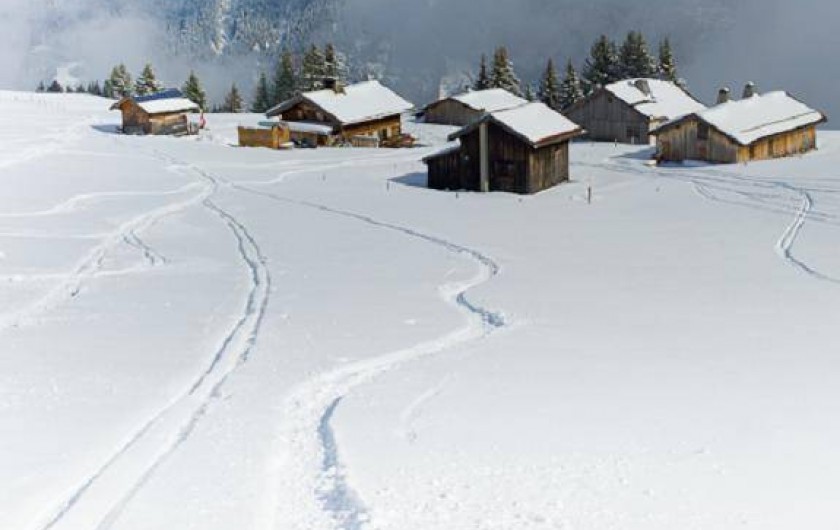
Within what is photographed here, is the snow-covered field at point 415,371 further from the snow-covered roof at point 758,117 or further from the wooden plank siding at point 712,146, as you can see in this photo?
the snow-covered roof at point 758,117

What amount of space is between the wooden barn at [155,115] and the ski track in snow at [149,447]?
51.6 m

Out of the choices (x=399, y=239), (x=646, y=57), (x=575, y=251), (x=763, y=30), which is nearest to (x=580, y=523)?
(x=575, y=251)

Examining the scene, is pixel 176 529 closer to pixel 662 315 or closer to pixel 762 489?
pixel 762 489

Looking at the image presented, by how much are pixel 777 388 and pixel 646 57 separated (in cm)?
8140

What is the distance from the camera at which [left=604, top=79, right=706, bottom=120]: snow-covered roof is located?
67.9 meters

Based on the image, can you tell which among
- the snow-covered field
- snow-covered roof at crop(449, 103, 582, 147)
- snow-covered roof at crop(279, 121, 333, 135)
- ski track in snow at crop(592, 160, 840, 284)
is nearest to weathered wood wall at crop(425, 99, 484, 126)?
snow-covered roof at crop(279, 121, 333, 135)

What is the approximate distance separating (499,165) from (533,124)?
9.49 feet

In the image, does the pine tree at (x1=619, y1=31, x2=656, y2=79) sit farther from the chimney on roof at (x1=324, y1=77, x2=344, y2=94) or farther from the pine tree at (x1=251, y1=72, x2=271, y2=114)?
the pine tree at (x1=251, y1=72, x2=271, y2=114)

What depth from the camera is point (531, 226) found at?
34.4 m

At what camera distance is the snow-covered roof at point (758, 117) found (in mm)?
54406

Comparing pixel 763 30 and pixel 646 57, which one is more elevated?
pixel 763 30

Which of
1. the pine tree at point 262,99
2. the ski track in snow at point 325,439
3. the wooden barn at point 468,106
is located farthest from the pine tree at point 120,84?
the ski track in snow at point 325,439

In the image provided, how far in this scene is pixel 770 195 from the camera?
41875 mm

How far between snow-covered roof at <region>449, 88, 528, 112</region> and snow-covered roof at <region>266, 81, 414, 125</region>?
717cm
